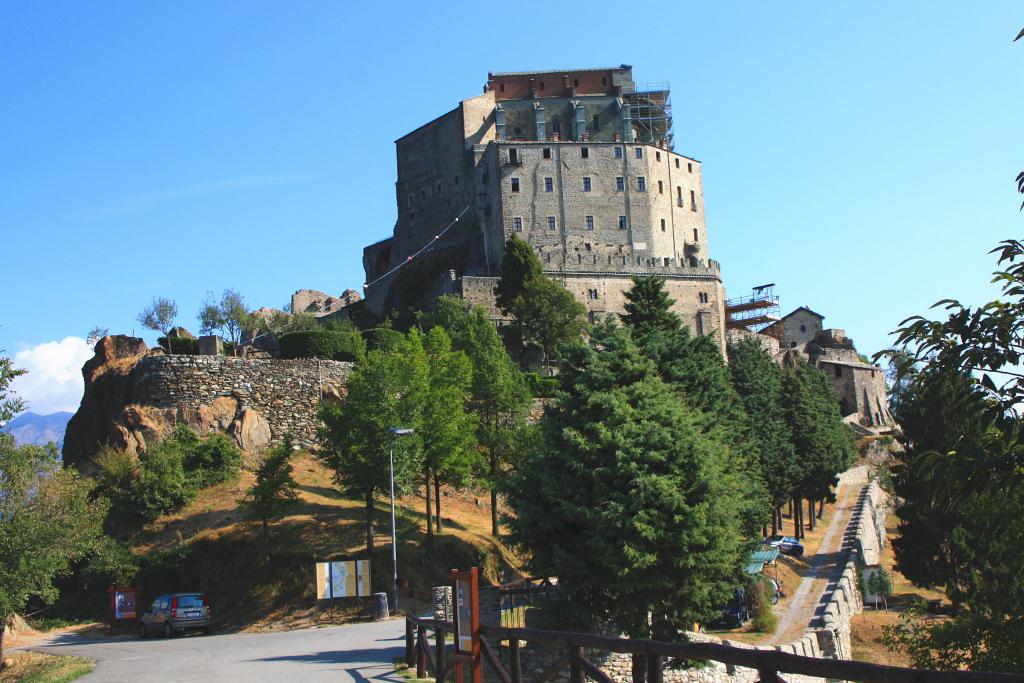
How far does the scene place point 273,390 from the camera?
4581 cm

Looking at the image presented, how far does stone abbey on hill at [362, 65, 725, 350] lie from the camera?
81.3 meters

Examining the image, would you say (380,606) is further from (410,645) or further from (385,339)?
(385,339)

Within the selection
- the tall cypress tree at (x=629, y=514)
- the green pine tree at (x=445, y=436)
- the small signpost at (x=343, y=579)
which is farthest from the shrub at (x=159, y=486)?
the tall cypress tree at (x=629, y=514)

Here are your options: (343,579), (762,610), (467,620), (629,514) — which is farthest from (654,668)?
(762,610)

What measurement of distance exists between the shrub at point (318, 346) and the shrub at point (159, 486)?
1589cm

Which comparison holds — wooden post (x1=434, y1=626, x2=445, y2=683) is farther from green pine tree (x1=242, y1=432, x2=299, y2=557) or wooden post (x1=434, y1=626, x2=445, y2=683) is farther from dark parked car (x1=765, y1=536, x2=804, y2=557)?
dark parked car (x1=765, y1=536, x2=804, y2=557)

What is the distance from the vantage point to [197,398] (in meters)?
43.8

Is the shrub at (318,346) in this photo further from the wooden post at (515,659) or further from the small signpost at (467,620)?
the wooden post at (515,659)

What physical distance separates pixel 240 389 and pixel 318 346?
29.2ft

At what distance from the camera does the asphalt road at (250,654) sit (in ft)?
59.7

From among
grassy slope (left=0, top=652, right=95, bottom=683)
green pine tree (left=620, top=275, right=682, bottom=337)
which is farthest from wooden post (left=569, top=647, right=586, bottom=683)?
green pine tree (left=620, top=275, right=682, bottom=337)

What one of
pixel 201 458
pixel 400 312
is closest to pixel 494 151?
pixel 400 312

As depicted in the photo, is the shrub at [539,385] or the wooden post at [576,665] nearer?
the wooden post at [576,665]

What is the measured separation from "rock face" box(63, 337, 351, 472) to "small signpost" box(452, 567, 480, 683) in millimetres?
30563
